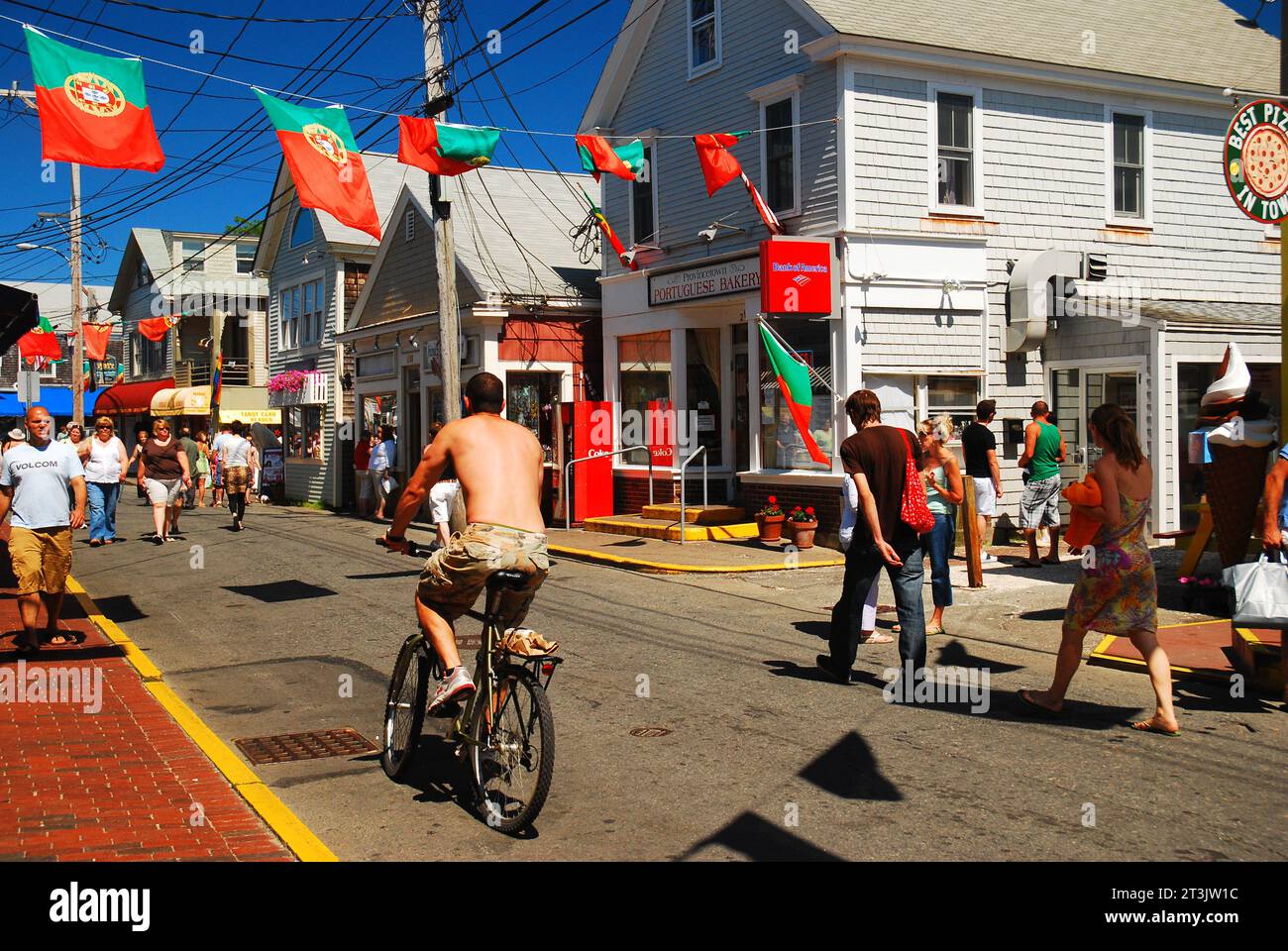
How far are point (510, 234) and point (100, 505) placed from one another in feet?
31.6

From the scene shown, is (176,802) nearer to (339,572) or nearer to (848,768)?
(848,768)

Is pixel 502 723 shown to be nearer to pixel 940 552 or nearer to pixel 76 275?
pixel 940 552

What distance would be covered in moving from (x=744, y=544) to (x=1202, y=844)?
11.3m

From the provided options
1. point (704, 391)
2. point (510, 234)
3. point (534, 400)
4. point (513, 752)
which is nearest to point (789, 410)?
point (704, 391)

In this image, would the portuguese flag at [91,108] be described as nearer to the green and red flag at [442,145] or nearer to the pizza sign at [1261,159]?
the green and red flag at [442,145]

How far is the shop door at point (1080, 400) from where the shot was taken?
1579cm

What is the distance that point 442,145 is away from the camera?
46.4ft

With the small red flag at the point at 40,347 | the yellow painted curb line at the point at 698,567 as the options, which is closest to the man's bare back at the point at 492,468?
the yellow painted curb line at the point at 698,567

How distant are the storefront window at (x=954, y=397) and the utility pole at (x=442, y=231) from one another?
6529 mm

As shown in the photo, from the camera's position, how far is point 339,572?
1409cm

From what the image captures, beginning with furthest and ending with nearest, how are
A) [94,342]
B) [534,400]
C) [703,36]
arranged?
1. [94,342]
2. [534,400]
3. [703,36]

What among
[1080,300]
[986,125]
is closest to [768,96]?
[986,125]

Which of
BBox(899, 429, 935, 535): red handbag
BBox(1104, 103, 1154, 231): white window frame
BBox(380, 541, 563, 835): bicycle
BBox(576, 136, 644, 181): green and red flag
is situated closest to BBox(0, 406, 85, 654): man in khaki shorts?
BBox(380, 541, 563, 835): bicycle

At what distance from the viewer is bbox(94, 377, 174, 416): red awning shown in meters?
42.6
